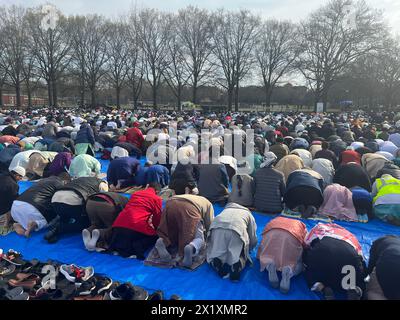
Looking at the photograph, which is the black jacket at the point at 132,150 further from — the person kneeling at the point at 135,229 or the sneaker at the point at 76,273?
the sneaker at the point at 76,273

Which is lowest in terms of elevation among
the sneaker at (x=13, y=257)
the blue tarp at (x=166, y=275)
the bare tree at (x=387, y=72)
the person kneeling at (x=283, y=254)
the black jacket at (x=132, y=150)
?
the blue tarp at (x=166, y=275)

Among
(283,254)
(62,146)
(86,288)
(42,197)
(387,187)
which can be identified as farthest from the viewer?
(62,146)

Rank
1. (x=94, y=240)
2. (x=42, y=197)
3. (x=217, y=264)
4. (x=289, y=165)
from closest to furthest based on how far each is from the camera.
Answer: (x=217, y=264), (x=94, y=240), (x=42, y=197), (x=289, y=165)

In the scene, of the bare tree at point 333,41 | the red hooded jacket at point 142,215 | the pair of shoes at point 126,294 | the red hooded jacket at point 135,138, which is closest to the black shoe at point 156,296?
the pair of shoes at point 126,294

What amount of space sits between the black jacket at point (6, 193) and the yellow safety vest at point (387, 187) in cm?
695

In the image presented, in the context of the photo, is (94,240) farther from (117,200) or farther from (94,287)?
(94,287)

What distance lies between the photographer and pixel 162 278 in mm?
3912

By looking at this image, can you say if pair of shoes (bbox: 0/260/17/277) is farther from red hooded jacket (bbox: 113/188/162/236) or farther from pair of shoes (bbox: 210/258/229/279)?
pair of shoes (bbox: 210/258/229/279)

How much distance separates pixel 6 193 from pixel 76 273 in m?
2.86

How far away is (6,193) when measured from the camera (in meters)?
5.62

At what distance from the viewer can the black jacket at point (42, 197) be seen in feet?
16.7

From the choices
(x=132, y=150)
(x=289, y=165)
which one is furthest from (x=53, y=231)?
(x=132, y=150)

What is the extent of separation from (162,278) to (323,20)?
1432 inches

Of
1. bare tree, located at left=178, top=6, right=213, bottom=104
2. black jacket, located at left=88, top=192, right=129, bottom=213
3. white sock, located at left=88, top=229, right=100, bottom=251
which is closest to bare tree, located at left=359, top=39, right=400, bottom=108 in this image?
bare tree, located at left=178, top=6, right=213, bottom=104
